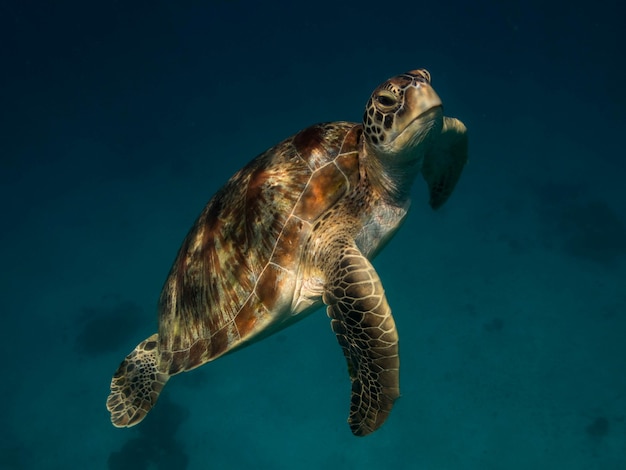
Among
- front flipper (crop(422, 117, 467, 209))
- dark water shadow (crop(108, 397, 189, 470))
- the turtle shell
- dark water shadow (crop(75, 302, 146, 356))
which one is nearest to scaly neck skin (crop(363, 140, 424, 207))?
the turtle shell

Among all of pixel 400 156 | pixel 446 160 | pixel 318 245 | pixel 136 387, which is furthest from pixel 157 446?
pixel 400 156

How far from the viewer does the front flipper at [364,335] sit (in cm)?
289

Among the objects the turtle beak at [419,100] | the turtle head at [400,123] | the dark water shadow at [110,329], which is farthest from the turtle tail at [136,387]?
the dark water shadow at [110,329]

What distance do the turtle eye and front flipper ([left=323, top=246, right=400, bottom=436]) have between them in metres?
1.14

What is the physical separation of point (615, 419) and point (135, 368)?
11449 mm

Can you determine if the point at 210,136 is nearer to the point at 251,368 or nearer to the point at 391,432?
the point at 251,368

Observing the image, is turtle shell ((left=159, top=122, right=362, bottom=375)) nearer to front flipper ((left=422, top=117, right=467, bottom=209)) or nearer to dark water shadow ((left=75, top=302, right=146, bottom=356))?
front flipper ((left=422, top=117, right=467, bottom=209))

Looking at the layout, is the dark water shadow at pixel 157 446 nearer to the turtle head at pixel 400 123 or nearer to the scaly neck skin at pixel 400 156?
the scaly neck skin at pixel 400 156

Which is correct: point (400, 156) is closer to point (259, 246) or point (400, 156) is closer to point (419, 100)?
point (419, 100)

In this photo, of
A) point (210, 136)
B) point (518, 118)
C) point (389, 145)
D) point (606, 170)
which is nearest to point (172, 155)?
point (210, 136)

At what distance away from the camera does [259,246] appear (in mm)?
3418

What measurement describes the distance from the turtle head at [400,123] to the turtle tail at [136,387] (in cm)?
290

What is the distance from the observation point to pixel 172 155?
82.9ft

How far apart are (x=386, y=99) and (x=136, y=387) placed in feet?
12.2
